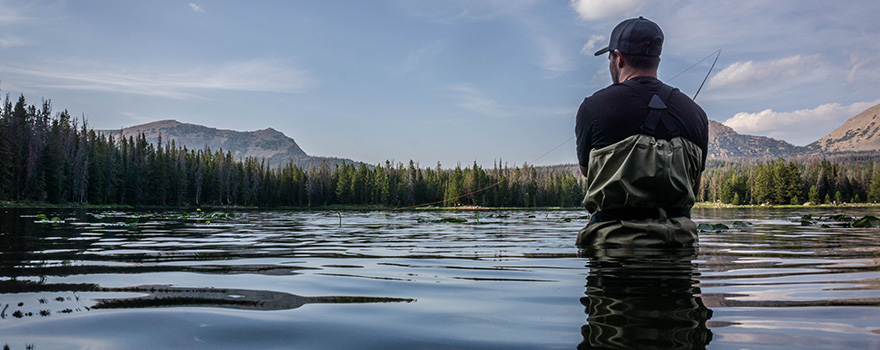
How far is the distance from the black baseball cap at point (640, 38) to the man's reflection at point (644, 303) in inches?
75.1

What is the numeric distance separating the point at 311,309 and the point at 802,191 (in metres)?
154

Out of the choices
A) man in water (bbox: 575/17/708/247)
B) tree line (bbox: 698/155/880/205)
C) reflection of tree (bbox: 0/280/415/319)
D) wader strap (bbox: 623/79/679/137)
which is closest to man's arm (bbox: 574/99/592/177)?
man in water (bbox: 575/17/708/247)

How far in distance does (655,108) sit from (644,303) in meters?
2.32

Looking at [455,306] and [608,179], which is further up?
[608,179]

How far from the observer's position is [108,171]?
3570 inches

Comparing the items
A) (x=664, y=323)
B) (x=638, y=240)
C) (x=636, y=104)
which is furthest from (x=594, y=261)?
(x=664, y=323)

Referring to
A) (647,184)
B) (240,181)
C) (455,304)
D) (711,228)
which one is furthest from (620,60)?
(240,181)

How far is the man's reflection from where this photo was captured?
2.02 meters

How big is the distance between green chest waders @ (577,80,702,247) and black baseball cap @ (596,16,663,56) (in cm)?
37

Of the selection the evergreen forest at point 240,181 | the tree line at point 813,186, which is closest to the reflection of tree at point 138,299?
the evergreen forest at point 240,181

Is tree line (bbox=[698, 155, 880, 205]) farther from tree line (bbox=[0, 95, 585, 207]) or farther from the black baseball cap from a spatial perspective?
the black baseball cap

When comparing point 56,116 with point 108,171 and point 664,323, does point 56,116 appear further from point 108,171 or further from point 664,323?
point 664,323

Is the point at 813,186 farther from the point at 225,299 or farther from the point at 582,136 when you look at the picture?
the point at 225,299

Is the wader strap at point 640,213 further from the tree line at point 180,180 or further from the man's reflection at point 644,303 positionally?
the tree line at point 180,180
